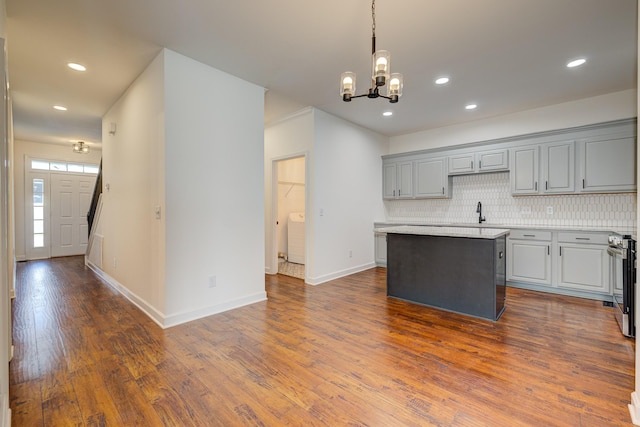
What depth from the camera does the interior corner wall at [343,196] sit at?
4.63 meters

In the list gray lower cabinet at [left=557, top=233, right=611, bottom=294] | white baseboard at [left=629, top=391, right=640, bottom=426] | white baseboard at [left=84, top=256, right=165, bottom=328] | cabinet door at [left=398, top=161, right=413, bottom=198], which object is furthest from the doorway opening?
white baseboard at [left=629, top=391, right=640, bottom=426]

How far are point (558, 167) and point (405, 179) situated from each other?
2.39 metres

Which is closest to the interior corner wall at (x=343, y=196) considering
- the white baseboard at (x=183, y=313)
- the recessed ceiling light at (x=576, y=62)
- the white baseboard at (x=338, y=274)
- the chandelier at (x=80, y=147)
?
the white baseboard at (x=338, y=274)

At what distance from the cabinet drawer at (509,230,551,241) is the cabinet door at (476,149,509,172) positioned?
3.55ft

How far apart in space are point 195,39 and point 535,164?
15.9 ft

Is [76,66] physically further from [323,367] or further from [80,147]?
[323,367]

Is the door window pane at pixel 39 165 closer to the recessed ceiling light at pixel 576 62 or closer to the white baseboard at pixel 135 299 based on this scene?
the white baseboard at pixel 135 299

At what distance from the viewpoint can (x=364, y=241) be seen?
5648 millimetres

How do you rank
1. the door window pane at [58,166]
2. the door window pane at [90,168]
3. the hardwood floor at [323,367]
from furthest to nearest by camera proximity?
the door window pane at [90,168] → the door window pane at [58,166] → the hardwood floor at [323,367]

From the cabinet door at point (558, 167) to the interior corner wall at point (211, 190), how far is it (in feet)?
13.7

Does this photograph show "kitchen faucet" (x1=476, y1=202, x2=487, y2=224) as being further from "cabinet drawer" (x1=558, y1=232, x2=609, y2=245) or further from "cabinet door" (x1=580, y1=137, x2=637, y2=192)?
"cabinet door" (x1=580, y1=137, x2=637, y2=192)

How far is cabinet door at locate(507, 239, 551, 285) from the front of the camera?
13.4 feet

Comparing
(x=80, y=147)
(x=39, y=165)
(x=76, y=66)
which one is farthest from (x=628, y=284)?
(x=39, y=165)

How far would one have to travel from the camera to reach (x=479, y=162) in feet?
16.1
